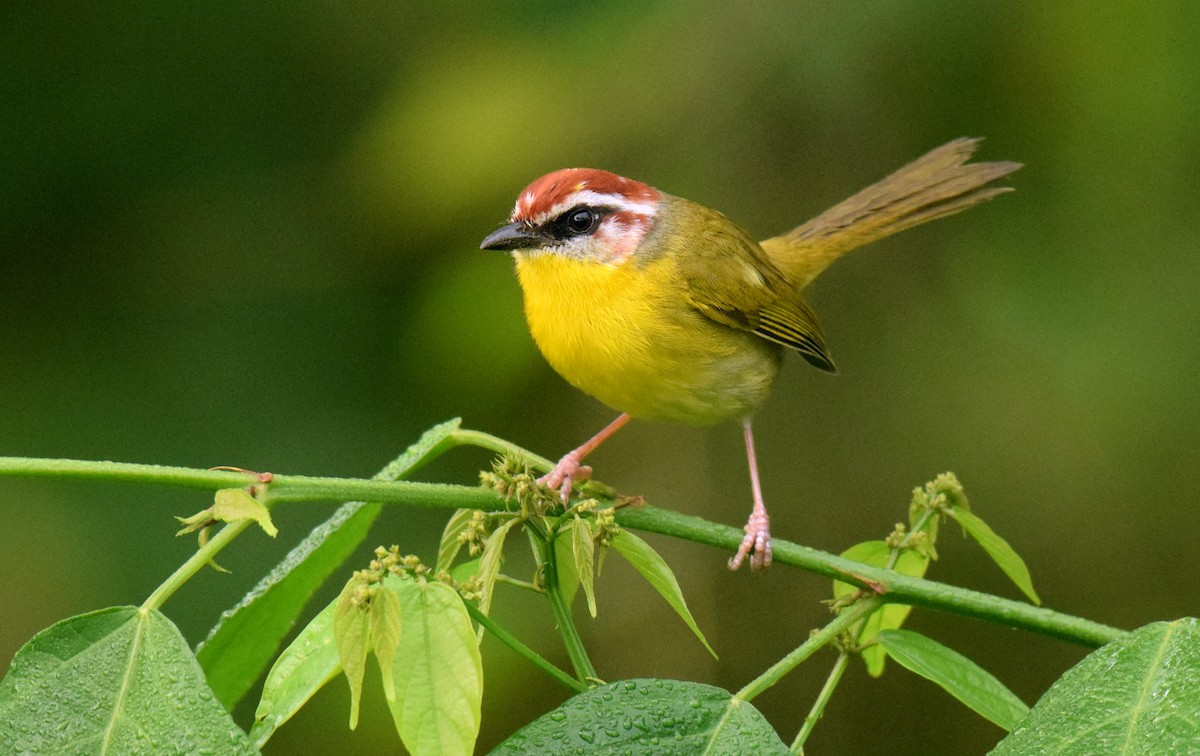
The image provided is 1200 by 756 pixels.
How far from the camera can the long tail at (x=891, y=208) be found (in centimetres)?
374

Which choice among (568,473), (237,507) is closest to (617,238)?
(568,473)

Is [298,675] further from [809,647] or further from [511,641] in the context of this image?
[809,647]

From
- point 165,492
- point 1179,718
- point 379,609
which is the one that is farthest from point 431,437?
point 165,492

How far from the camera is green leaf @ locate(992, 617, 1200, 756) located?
1.26m

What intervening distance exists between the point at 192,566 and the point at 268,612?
1.26 ft

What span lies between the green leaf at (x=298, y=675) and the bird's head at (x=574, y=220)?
157 cm

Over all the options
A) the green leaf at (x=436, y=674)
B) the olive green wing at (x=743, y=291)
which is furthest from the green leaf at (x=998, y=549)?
the olive green wing at (x=743, y=291)

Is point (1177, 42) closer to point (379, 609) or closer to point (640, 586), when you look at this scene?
point (640, 586)

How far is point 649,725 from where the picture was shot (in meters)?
1.37

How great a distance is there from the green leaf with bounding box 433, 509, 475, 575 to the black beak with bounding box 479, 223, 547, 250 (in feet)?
4.49

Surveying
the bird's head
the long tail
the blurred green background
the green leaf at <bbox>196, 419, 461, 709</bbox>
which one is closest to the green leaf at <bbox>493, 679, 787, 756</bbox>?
the green leaf at <bbox>196, 419, 461, 709</bbox>

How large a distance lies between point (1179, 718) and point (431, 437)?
1.05 meters

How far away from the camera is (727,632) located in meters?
5.30

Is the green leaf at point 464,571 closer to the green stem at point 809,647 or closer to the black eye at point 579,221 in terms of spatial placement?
the green stem at point 809,647
